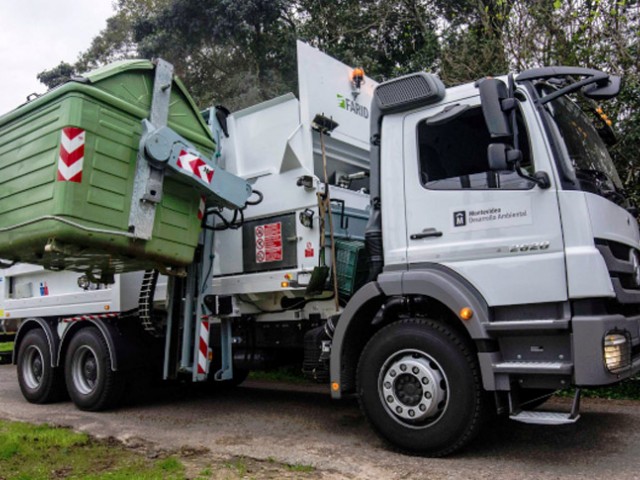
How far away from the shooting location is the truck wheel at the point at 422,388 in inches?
152

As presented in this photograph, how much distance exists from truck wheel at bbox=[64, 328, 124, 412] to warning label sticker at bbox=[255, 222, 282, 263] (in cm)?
218

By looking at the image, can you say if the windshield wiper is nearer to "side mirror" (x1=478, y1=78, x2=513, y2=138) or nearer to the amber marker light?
"side mirror" (x1=478, y1=78, x2=513, y2=138)

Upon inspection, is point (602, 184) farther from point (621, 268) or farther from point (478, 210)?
point (478, 210)

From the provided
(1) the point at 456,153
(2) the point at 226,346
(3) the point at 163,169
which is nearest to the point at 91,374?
(2) the point at 226,346

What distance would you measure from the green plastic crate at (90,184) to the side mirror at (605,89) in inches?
124

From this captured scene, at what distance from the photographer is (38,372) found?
7.21 m

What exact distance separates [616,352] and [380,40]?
10061 mm

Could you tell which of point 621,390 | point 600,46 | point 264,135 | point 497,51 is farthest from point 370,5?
point 621,390

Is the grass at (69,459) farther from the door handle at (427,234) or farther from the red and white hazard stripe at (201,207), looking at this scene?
the door handle at (427,234)

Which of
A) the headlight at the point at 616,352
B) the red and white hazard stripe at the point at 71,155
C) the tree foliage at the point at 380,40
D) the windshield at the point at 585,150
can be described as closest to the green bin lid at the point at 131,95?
the red and white hazard stripe at the point at 71,155

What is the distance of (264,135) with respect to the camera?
17.7 feet

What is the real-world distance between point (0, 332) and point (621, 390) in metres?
7.84

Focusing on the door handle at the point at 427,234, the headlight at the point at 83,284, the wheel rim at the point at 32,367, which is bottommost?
the wheel rim at the point at 32,367

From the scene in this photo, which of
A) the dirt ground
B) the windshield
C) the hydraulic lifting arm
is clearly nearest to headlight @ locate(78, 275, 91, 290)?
the dirt ground
